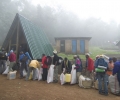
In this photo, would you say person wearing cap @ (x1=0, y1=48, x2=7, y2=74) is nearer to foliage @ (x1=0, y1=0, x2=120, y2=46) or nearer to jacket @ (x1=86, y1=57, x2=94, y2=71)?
jacket @ (x1=86, y1=57, x2=94, y2=71)

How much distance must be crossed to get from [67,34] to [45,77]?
3608 centimetres

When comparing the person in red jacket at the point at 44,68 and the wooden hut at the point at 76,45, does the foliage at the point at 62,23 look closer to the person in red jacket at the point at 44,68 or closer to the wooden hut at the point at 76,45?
the wooden hut at the point at 76,45

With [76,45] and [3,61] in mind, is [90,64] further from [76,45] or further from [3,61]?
[76,45]

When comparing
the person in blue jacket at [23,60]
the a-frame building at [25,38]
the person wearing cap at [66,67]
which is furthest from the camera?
the a-frame building at [25,38]

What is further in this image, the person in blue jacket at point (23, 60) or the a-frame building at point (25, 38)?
the a-frame building at point (25, 38)

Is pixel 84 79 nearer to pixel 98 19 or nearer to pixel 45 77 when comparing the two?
pixel 45 77

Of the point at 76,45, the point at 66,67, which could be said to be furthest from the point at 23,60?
the point at 76,45

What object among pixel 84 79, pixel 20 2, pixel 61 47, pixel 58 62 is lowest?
pixel 84 79

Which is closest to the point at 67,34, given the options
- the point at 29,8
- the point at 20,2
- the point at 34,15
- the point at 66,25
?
the point at 66,25

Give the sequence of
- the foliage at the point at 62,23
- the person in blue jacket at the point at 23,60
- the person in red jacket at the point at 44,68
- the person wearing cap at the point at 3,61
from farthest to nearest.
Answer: the foliage at the point at 62,23, the person wearing cap at the point at 3,61, the person in blue jacket at the point at 23,60, the person in red jacket at the point at 44,68

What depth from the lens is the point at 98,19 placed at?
5378 cm

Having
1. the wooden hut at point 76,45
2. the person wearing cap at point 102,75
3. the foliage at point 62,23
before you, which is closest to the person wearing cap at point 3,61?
the person wearing cap at point 102,75

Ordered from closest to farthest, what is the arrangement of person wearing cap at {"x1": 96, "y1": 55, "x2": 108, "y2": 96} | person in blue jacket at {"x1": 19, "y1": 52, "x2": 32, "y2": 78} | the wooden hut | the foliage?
person wearing cap at {"x1": 96, "y1": 55, "x2": 108, "y2": 96} → person in blue jacket at {"x1": 19, "y1": 52, "x2": 32, "y2": 78} → the wooden hut → the foliage

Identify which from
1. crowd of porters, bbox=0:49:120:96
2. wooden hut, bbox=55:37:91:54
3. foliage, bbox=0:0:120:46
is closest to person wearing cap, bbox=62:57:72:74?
crowd of porters, bbox=0:49:120:96
